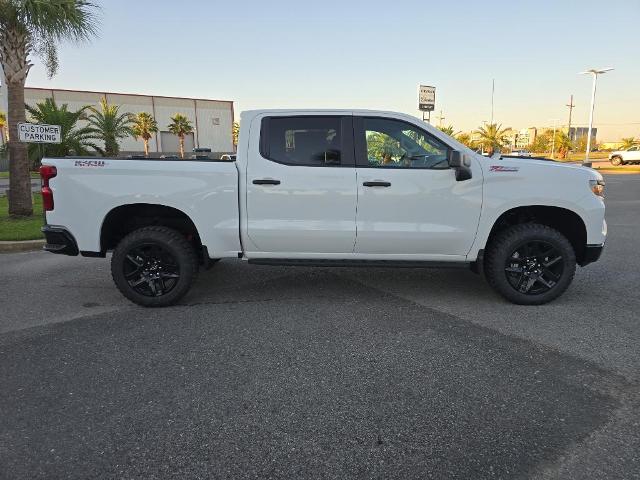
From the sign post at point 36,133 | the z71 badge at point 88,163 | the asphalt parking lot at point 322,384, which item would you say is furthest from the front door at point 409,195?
the sign post at point 36,133

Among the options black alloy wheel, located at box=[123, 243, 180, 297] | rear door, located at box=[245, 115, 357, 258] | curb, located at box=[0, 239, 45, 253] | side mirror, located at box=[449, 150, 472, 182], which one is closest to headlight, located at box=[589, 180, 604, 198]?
side mirror, located at box=[449, 150, 472, 182]

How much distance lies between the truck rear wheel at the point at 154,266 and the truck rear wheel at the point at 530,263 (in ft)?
10.4

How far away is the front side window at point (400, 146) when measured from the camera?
15.2 ft

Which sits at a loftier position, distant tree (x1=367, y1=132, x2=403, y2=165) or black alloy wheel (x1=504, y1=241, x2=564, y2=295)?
distant tree (x1=367, y1=132, x2=403, y2=165)

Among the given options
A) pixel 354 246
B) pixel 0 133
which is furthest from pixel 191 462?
pixel 0 133

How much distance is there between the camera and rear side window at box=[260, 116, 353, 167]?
4668 millimetres

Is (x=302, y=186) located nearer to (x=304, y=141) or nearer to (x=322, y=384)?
(x=304, y=141)

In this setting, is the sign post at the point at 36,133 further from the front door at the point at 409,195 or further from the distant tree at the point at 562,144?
the distant tree at the point at 562,144

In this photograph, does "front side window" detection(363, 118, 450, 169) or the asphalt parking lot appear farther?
"front side window" detection(363, 118, 450, 169)

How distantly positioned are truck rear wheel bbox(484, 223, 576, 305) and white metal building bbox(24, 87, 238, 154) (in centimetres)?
5881

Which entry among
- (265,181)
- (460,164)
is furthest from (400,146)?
(265,181)

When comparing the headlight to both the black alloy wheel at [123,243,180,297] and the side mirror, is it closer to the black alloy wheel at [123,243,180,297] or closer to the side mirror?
the side mirror

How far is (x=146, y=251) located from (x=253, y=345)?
1.74m

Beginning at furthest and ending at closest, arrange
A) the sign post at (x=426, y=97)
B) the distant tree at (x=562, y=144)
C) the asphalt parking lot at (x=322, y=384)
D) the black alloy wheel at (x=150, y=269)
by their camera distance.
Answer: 1. the distant tree at (x=562, y=144)
2. the sign post at (x=426, y=97)
3. the black alloy wheel at (x=150, y=269)
4. the asphalt parking lot at (x=322, y=384)
